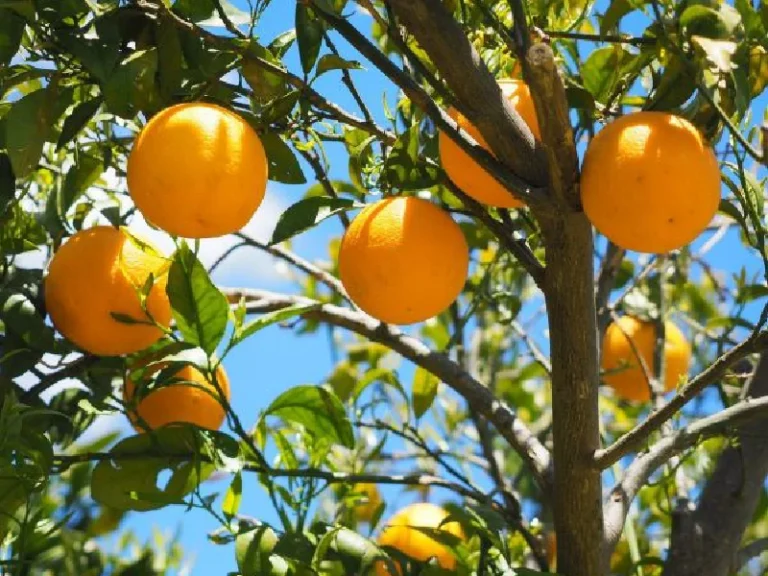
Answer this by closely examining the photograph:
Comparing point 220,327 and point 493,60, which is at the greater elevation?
point 493,60

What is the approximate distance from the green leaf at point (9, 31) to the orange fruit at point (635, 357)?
3.26ft

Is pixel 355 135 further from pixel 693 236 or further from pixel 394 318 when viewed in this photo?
pixel 693 236

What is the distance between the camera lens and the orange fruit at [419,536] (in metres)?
1.32

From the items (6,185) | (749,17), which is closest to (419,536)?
(6,185)

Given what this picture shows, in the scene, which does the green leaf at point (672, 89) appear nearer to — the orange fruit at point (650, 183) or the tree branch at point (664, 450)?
the orange fruit at point (650, 183)

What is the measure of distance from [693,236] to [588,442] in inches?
10.0

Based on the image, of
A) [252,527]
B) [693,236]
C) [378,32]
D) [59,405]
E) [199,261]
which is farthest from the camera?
[378,32]

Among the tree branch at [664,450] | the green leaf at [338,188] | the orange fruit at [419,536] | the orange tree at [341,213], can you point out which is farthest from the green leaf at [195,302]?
the green leaf at [338,188]

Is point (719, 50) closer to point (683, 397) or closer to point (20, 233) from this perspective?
point (683, 397)

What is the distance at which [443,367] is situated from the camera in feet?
4.44

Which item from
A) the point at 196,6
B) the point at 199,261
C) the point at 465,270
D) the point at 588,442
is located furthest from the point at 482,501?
the point at 196,6

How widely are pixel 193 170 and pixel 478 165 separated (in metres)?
0.24

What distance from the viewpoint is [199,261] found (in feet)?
3.40

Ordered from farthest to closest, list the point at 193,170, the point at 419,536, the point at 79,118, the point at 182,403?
the point at 419,536
the point at 182,403
the point at 79,118
the point at 193,170
